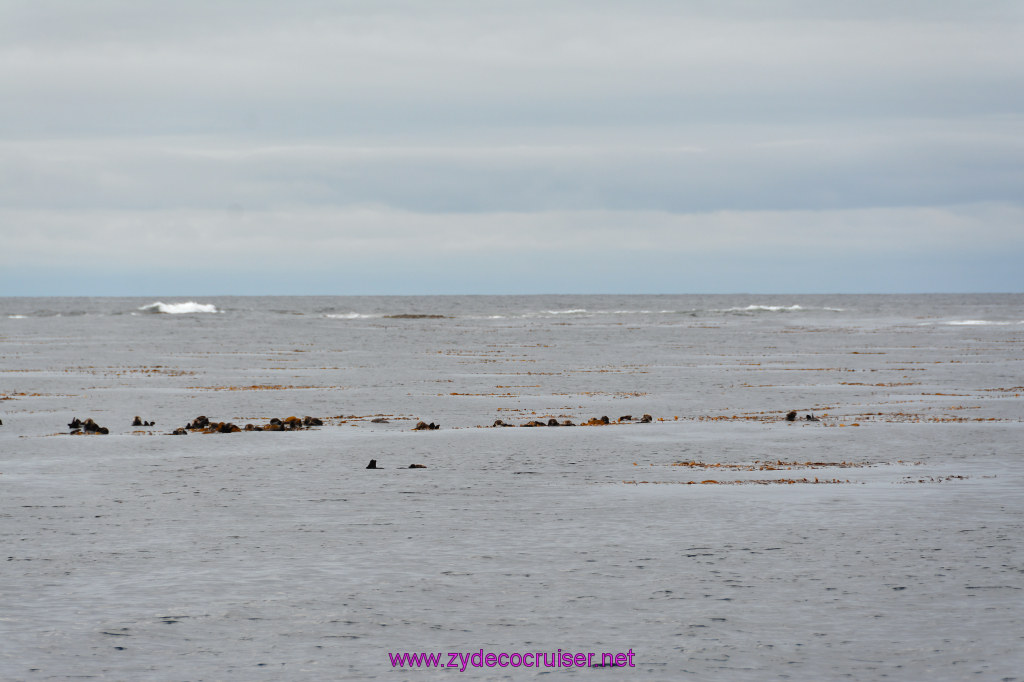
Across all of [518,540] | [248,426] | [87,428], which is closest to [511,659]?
[518,540]

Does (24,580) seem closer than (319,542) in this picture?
Yes

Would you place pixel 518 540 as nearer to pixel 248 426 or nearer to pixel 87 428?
pixel 248 426

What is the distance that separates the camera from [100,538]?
12523 millimetres

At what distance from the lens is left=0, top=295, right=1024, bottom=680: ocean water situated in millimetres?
8587

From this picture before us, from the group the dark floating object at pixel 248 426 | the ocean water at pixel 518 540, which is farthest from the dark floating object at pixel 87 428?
the dark floating object at pixel 248 426

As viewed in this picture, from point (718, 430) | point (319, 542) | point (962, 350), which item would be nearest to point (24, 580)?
point (319, 542)

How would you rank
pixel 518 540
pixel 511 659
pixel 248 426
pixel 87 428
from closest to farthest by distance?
pixel 511 659 → pixel 518 540 → pixel 87 428 → pixel 248 426

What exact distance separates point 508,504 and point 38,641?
7.05 meters

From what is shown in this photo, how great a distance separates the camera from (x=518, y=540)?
1237cm

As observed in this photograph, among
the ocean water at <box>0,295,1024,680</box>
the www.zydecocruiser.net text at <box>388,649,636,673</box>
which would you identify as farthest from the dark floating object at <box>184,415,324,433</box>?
the www.zydecocruiser.net text at <box>388,649,636,673</box>

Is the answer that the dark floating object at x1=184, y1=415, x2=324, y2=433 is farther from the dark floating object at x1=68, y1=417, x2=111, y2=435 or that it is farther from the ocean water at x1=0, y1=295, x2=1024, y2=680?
the dark floating object at x1=68, y1=417, x2=111, y2=435

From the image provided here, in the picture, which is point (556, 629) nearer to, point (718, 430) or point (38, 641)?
point (38, 641)

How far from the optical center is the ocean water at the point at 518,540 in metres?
8.59

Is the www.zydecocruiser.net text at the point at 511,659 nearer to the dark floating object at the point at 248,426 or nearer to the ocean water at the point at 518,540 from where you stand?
the ocean water at the point at 518,540
